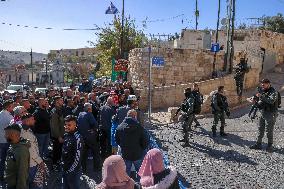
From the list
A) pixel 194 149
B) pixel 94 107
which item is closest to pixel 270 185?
pixel 194 149

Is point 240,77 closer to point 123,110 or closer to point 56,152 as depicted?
point 123,110

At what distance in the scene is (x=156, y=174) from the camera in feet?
13.9

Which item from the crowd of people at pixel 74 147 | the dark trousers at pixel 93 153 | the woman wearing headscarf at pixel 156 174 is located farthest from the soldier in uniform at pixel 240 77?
the woman wearing headscarf at pixel 156 174

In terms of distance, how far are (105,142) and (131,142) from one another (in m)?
3.44

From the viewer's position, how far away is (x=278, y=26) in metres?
37.0

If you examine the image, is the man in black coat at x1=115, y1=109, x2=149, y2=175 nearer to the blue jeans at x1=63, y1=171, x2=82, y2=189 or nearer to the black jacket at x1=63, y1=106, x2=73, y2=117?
the blue jeans at x1=63, y1=171, x2=82, y2=189

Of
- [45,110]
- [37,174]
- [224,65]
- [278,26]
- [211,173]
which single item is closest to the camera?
[37,174]

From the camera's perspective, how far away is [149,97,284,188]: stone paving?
806 centimetres

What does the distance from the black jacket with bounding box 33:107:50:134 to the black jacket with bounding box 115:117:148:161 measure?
9.69ft

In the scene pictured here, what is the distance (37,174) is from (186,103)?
585 cm

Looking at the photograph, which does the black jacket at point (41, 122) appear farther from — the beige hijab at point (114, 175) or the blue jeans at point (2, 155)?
the beige hijab at point (114, 175)

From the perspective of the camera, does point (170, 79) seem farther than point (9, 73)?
No

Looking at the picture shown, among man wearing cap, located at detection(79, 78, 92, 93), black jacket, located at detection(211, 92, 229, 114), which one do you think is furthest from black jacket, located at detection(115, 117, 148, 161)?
man wearing cap, located at detection(79, 78, 92, 93)

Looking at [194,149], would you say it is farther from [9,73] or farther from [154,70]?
[9,73]
